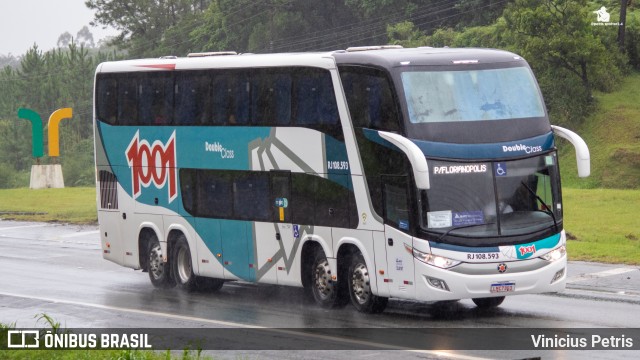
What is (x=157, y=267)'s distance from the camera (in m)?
23.6

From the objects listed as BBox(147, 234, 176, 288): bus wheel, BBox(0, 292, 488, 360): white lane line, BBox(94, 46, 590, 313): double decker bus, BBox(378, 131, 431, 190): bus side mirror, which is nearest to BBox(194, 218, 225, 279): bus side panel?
BBox(94, 46, 590, 313): double decker bus

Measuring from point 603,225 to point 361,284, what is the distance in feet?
51.4

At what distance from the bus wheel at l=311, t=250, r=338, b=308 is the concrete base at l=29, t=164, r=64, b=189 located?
136 ft

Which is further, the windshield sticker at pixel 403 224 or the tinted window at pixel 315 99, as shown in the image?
the tinted window at pixel 315 99

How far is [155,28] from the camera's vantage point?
4579 inches

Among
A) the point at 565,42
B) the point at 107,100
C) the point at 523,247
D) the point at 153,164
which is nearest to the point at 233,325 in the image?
the point at 523,247

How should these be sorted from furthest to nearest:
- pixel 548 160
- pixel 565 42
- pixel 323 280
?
pixel 565 42, pixel 323 280, pixel 548 160

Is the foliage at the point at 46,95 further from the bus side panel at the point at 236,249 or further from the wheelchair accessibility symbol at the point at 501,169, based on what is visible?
the wheelchair accessibility symbol at the point at 501,169

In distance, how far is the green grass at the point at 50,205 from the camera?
1721 inches

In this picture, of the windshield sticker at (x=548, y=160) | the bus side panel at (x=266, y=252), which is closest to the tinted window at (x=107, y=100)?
the bus side panel at (x=266, y=252)

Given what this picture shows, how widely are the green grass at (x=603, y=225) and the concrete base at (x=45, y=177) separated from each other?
28.0 m

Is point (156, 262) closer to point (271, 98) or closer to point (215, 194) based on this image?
point (215, 194)

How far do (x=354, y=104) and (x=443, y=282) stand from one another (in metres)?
3.16

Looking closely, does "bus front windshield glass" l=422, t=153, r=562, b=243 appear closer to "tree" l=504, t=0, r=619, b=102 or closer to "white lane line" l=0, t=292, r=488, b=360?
"white lane line" l=0, t=292, r=488, b=360
